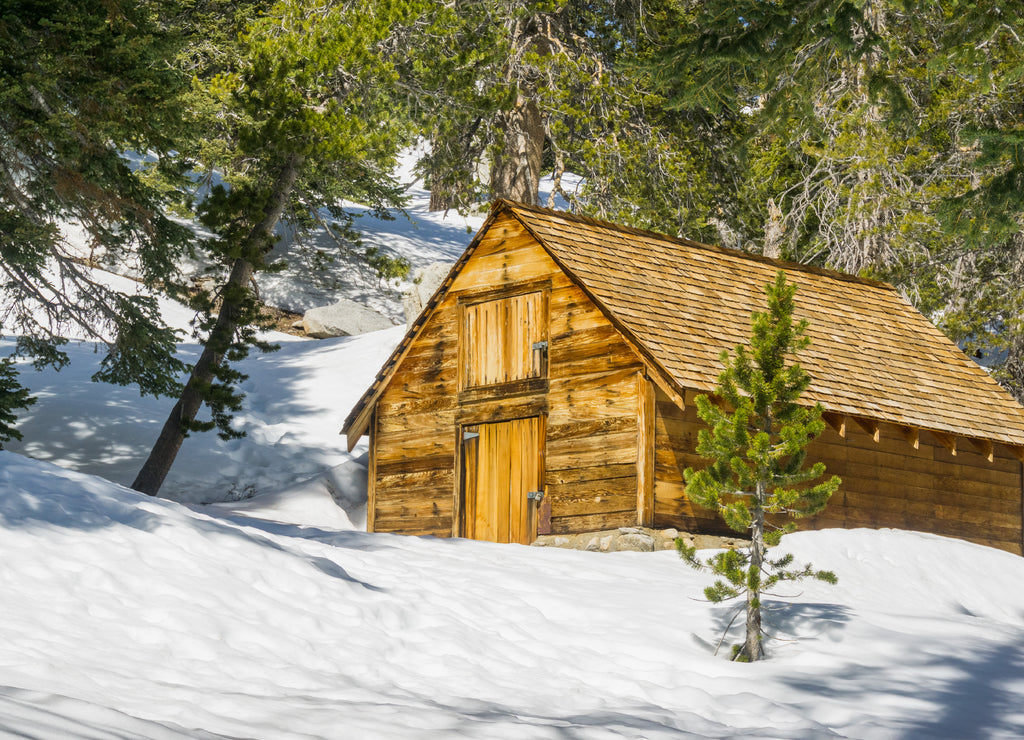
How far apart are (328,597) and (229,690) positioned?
8.56 feet

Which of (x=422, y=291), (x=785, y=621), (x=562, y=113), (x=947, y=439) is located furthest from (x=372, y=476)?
(x=422, y=291)

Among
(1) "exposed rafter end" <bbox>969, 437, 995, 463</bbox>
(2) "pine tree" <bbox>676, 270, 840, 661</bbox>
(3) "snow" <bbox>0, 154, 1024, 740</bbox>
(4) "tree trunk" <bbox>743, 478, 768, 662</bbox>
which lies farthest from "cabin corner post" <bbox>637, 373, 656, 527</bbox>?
(1) "exposed rafter end" <bbox>969, 437, 995, 463</bbox>

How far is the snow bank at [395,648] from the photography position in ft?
22.8

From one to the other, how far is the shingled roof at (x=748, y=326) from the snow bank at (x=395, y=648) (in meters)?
5.16

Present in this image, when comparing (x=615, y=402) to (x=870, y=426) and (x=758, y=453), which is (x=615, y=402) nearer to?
(x=870, y=426)

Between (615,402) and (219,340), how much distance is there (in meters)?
6.89

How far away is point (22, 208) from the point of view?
16.4 m

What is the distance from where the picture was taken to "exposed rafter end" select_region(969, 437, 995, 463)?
779 inches

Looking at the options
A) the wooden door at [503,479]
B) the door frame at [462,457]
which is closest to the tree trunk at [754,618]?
the wooden door at [503,479]

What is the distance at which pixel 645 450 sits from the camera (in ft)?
52.5

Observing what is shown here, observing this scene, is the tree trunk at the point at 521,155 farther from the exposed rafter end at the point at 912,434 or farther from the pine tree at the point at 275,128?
the exposed rafter end at the point at 912,434

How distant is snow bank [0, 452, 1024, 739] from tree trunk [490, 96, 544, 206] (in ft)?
44.5

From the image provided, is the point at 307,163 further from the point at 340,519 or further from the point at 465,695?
the point at 465,695

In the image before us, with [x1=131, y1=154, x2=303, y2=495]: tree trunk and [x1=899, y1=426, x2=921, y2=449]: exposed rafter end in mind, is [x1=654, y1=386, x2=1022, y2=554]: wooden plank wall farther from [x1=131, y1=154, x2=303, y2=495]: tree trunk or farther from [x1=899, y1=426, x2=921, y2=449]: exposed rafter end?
[x1=131, y1=154, x2=303, y2=495]: tree trunk
